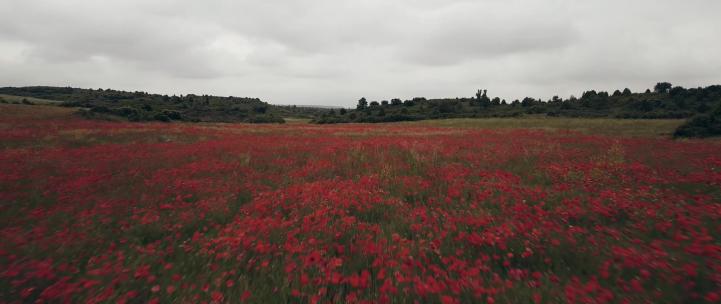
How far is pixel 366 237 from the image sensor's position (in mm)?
3834

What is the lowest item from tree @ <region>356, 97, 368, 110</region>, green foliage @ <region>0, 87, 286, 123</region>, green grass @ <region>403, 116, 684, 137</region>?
green grass @ <region>403, 116, 684, 137</region>

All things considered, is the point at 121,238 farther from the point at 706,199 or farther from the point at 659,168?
the point at 659,168

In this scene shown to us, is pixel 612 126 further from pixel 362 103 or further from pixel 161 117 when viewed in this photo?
pixel 362 103

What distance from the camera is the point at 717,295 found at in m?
2.47

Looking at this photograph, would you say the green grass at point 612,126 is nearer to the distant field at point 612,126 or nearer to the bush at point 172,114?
the distant field at point 612,126

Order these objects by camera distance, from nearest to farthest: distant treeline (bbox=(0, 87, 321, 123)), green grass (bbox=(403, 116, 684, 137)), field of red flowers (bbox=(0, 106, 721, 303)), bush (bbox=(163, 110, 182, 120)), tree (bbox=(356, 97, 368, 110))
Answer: field of red flowers (bbox=(0, 106, 721, 303)) → green grass (bbox=(403, 116, 684, 137)) → distant treeline (bbox=(0, 87, 321, 123)) → bush (bbox=(163, 110, 182, 120)) → tree (bbox=(356, 97, 368, 110))

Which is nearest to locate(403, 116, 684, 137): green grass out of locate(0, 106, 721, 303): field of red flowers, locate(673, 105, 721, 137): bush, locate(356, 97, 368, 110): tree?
locate(673, 105, 721, 137): bush

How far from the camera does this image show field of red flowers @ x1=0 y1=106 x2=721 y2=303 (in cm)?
269

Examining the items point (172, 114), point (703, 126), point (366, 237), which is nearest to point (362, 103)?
point (172, 114)

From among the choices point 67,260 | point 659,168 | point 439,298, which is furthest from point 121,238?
point 659,168

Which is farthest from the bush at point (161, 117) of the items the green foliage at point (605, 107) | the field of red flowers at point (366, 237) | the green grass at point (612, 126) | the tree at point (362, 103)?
the tree at point (362, 103)

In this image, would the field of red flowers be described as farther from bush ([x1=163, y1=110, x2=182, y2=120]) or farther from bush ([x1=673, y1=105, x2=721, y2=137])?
bush ([x1=163, y1=110, x2=182, y2=120])

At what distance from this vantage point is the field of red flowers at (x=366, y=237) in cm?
269

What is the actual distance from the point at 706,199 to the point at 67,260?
11.1 meters
